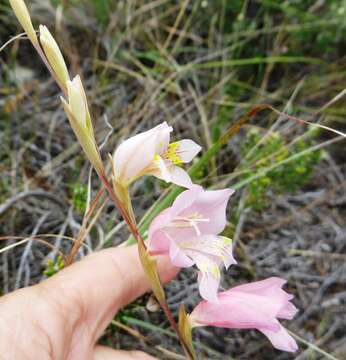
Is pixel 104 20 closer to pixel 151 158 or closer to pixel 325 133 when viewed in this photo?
pixel 325 133

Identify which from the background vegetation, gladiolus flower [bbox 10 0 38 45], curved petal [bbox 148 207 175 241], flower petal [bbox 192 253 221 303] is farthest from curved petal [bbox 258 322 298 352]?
gladiolus flower [bbox 10 0 38 45]

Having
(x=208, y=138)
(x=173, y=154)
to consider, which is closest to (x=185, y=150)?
(x=173, y=154)

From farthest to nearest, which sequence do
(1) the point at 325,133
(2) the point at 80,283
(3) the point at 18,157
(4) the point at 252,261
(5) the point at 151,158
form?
1. (1) the point at 325,133
2. (3) the point at 18,157
3. (4) the point at 252,261
4. (2) the point at 80,283
5. (5) the point at 151,158

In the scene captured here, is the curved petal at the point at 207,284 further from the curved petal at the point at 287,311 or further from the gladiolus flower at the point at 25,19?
the gladiolus flower at the point at 25,19

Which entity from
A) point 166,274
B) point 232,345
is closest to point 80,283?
point 166,274

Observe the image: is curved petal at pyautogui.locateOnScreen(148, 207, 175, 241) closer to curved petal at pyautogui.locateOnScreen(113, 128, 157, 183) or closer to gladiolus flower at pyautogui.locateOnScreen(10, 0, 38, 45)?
curved petal at pyautogui.locateOnScreen(113, 128, 157, 183)

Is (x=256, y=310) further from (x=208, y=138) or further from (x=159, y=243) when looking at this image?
(x=208, y=138)

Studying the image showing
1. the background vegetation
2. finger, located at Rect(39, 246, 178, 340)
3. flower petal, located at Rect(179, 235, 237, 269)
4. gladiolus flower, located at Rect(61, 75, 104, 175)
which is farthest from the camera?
the background vegetation
